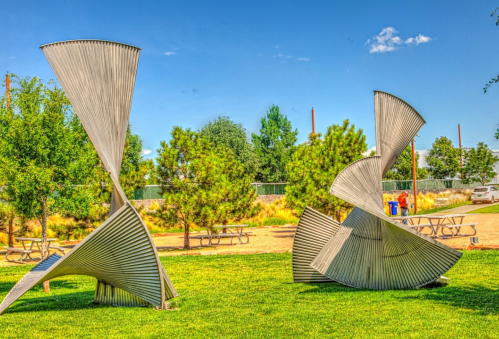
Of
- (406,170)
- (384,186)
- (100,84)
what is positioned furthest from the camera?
(406,170)

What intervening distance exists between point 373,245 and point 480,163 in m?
37.1

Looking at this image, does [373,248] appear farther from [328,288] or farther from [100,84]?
[100,84]

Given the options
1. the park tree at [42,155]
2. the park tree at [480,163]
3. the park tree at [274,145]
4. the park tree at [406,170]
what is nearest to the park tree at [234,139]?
the park tree at [274,145]

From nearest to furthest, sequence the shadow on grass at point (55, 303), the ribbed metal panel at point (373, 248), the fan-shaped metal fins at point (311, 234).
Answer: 1. the shadow on grass at point (55, 303)
2. the ribbed metal panel at point (373, 248)
3. the fan-shaped metal fins at point (311, 234)

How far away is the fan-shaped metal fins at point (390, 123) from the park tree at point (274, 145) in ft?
117

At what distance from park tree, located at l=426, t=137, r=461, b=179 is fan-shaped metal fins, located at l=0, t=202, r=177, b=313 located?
4385 centimetres

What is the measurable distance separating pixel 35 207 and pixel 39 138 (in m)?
1.92

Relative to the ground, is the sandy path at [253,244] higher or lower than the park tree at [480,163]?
lower

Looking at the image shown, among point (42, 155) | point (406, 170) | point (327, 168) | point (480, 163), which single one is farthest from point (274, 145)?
point (42, 155)

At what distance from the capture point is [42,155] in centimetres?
1057

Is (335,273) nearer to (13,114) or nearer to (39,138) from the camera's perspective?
(39,138)

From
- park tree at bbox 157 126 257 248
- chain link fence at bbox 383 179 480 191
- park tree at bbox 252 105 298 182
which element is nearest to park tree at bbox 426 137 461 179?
chain link fence at bbox 383 179 480 191

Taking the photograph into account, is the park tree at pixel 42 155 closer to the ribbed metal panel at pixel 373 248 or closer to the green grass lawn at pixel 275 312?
the green grass lawn at pixel 275 312

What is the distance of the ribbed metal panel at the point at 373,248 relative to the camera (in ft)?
26.2
